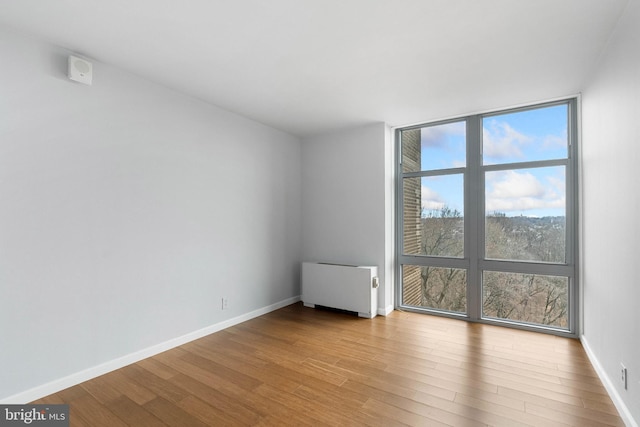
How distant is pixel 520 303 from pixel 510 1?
10.5ft

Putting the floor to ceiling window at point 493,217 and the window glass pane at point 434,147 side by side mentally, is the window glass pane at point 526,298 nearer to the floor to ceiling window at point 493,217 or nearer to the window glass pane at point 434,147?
the floor to ceiling window at point 493,217

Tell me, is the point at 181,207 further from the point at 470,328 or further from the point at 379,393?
the point at 470,328

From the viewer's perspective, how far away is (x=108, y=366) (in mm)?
2586

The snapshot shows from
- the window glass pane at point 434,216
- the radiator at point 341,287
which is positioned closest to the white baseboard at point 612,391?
the window glass pane at point 434,216

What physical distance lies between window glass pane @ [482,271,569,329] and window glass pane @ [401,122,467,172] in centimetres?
154

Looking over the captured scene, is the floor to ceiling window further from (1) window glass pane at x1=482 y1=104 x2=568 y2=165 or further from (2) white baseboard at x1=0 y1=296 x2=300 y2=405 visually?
(2) white baseboard at x1=0 y1=296 x2=300 y2=405

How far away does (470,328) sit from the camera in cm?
362

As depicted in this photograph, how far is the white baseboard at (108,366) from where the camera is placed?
2.16m

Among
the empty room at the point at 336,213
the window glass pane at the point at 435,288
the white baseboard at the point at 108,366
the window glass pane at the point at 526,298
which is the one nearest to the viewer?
the empty room at the point at 336,213

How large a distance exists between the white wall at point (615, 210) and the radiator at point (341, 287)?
220 centimetres

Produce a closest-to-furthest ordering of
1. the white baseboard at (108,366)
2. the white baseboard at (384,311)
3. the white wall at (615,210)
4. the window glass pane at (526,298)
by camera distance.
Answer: the white wall at (615,210), the white baseboard at (108,366), the window glass pane at (526,298), the white baseboard at (384,311)

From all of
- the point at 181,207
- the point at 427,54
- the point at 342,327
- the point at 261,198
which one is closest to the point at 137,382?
the point at 181,207

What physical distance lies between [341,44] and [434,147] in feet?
7.84

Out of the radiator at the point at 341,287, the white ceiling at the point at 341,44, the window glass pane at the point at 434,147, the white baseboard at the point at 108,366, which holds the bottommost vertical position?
the white baseboard at the point at 108,366
